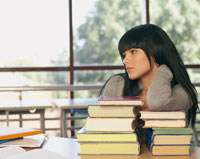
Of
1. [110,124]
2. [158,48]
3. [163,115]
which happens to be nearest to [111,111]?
[110,124]

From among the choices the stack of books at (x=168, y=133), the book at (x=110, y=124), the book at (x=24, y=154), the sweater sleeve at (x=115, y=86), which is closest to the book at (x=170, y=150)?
the stack of books at (x=168, y=133)

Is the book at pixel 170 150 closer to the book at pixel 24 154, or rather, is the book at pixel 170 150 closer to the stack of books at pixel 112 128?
the stack of books at pixel 112 128

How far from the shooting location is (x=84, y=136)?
1.21m

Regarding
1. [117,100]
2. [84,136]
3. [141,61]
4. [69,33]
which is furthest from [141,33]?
[69,33]

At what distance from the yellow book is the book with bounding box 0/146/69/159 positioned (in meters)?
0.15

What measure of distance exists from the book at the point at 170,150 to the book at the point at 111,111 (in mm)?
138

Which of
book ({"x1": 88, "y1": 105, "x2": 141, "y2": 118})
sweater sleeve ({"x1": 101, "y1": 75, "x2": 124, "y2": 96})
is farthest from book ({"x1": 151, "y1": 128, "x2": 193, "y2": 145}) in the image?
sweater sleeve ({"x1": 101, "y1": 75, "x2": 124, "y2": 96})

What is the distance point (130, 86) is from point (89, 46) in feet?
12.2

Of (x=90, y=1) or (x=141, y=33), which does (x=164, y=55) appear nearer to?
(x=141, y=33)

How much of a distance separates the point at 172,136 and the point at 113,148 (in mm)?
199

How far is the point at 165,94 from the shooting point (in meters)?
1.55

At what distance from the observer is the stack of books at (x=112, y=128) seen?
120cm

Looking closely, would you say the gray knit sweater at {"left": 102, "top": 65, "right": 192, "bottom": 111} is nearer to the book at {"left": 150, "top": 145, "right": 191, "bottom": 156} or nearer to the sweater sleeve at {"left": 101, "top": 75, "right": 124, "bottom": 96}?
the sweater sleeve at {"left": 101, "top": 75, "right": 124, "bottom": 96}

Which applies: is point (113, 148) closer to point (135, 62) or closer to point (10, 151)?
point (10, 151)
